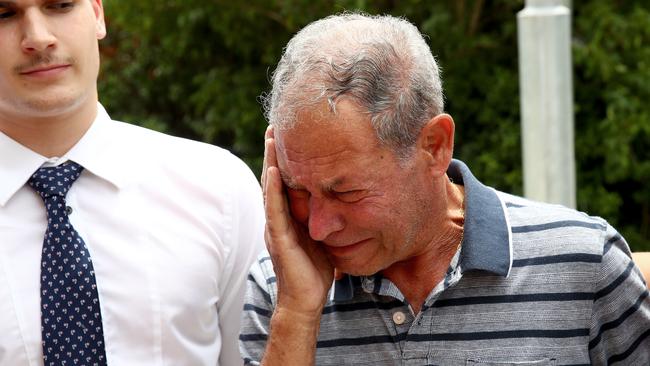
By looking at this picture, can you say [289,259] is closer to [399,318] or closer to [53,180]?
[399,318]

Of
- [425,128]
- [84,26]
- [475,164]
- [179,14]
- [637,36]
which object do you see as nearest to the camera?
[425,128]

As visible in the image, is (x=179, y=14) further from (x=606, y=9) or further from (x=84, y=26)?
(x=84, y=26)

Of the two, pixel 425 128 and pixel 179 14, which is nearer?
pixel 425 128

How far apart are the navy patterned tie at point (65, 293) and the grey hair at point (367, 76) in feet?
2.28

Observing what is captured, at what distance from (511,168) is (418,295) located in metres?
3.86

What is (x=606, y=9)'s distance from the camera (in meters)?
6.02

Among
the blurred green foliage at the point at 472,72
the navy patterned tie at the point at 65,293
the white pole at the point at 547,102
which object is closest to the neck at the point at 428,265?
the navy patterned tie at the point at 65,293

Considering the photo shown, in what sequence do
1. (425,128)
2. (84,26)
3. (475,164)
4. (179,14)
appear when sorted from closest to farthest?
1. (425,128)
2. (84,26)
3. (475,164)
4. (179,14)

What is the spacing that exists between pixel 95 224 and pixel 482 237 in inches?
39.4

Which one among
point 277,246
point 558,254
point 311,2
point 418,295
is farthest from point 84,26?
point 311,2

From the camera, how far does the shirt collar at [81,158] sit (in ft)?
9.76

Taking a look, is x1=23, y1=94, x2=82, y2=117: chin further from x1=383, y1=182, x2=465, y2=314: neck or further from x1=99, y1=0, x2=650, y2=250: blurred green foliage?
x1=99, y1=0, x2=650, y2=250: blurred green foliage

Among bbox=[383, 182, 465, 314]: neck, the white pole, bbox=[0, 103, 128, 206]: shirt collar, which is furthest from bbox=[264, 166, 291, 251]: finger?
the white pole

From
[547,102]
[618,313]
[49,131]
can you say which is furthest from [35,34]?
[547,102]
